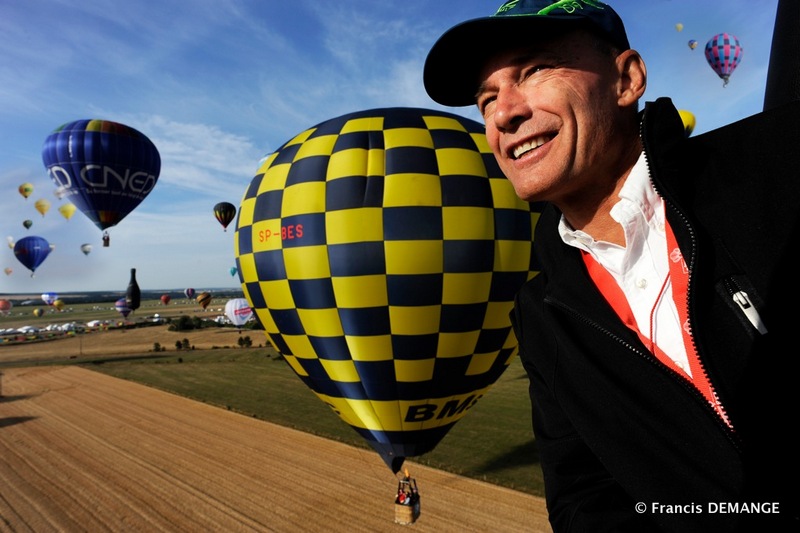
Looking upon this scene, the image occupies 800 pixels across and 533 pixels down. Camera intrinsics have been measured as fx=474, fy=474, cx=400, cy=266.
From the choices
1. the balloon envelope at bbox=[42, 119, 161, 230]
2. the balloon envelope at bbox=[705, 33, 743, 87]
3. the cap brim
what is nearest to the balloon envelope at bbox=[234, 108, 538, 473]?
the cap brim

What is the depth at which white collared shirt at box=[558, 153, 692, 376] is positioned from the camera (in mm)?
1650

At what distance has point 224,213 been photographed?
134 ft

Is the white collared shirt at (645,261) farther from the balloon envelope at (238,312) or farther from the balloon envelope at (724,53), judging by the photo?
the balloon envelope at (238,312)

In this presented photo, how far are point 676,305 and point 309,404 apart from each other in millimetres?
25378

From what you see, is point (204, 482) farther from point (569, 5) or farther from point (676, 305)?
point (569, 5)

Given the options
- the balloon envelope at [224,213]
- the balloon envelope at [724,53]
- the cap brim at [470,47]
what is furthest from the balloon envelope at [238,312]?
the cap brim at [470,47]

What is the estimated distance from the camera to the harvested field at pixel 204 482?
13.0 m

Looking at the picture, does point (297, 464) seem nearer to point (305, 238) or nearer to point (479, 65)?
point (305, 238)

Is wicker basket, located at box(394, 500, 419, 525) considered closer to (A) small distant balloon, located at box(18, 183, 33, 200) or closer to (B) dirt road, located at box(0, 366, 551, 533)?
(B) dirt road, located at box(0, 366, 551, 533)

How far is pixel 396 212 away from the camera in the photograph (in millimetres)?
8094

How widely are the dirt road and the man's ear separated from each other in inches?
495

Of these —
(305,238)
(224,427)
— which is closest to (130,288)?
(224,427)

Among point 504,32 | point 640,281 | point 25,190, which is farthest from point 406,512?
point 25,190

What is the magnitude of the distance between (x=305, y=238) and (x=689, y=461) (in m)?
7.43
